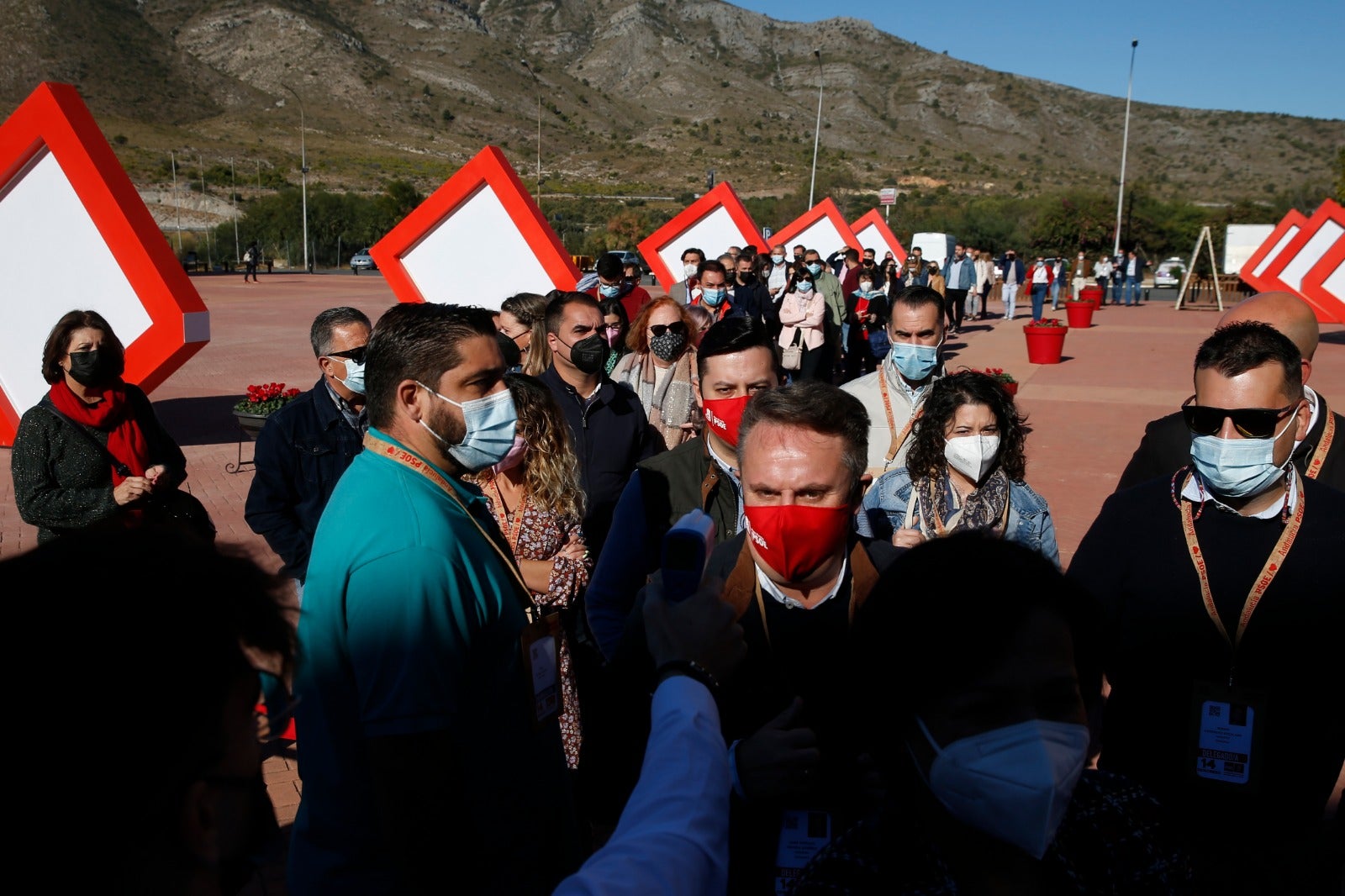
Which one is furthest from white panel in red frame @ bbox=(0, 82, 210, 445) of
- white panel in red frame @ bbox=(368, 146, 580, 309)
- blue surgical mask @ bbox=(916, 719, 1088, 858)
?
blue surgical mask @ bbox=(916, 719, 1088, 858)

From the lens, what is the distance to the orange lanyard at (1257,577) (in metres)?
2.57

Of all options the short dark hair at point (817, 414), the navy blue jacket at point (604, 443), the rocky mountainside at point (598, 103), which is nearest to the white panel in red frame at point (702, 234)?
the navy blue jacket at point (604, 443)

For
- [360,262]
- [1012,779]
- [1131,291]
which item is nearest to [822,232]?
[1131,291]

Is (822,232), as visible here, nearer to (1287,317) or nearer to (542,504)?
(1287,317)

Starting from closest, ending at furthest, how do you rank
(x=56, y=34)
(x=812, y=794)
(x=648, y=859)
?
(x=648, y=859)
(x=812, y=794)
(x=56, y=34)

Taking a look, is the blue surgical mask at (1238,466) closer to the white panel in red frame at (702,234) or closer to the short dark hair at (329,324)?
the short dark hair at (329,324)

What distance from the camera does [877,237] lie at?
81.8 ft

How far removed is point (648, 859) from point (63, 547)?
0.80 m

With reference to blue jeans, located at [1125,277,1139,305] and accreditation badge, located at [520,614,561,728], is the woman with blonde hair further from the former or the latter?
blue jeans, located at [1125,277,1139,305]

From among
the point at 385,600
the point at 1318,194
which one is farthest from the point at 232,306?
the point at 1318,194

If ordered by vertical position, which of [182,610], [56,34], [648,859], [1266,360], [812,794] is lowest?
[812,794]

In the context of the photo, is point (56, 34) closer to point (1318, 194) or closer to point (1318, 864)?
point (1318, 194)

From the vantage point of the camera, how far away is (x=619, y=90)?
15400 cm

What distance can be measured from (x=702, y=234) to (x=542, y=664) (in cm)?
1337
